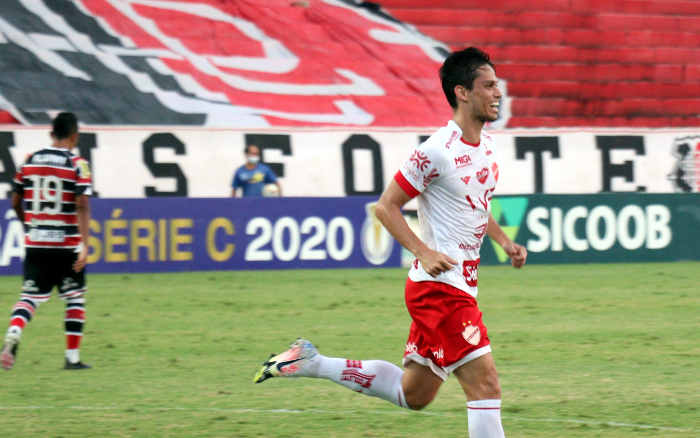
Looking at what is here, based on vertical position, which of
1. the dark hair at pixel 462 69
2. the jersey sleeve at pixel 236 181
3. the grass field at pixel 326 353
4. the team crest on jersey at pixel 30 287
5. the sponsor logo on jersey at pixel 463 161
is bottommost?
the grass field at pixel 326 353

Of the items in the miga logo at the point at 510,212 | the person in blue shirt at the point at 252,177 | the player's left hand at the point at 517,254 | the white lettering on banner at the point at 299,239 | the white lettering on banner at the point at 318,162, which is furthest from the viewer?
the white lettering on banner at the point at 318,162

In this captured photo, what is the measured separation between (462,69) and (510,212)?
13.8 meters

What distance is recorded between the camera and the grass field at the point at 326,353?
23.1 feet

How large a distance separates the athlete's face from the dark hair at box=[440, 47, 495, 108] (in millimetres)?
24

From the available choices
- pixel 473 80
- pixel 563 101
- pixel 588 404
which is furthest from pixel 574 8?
pixel 473 80

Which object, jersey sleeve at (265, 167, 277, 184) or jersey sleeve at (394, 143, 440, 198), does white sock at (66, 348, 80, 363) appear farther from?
jersey sleeve at (265, 167, 277, 184)

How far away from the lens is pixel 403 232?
538cm

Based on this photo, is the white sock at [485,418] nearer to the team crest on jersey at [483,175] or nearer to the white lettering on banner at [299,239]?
the team crest on jersey at [483,175]

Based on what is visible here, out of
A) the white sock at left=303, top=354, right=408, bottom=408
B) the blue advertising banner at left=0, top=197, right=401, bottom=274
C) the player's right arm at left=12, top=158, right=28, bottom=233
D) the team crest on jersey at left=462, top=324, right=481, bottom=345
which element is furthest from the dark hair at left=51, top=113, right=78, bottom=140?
the blue advertising banner at left=0, top=197, right=401, bottom=274

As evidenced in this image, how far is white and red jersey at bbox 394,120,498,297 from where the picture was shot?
17.7 feet

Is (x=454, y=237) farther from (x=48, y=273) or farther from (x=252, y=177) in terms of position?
(x=252, y=177)

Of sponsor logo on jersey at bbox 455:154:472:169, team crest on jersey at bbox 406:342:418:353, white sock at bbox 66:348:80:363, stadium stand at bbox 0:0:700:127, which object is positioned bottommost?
white sock at bbox 66:348:80:363

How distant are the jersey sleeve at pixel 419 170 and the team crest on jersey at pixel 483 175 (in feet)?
0.74

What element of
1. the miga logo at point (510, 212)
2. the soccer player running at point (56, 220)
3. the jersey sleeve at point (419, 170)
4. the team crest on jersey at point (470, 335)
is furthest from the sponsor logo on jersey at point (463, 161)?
the miga logo at point (510, 212)
